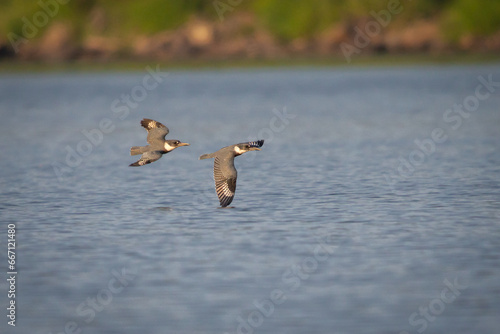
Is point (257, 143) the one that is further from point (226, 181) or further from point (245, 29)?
point (245, 29)

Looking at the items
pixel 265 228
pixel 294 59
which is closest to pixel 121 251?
pixel 265 228

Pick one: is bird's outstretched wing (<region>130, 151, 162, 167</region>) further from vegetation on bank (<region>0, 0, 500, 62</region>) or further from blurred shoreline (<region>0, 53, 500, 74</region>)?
vegetation on bank (<region>0, 0, 500, 62</region>)

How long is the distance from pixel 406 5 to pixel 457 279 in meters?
76.7

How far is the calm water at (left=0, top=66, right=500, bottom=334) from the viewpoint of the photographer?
11359 millimetres

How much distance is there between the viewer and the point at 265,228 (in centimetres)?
1563

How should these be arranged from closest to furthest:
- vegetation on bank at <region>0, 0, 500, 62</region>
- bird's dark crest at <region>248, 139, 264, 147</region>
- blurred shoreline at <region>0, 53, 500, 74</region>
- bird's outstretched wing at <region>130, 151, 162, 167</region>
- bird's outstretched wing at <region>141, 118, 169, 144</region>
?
bird's dark crest at <region>248, 139, 264, 147</region> < bird's outstretched wing at <region>130, 151, 162, 167</region> < bird's outstretched wing at <region>141, 118, 169, 144</region> < blurred shoreline at <region>0, 53, 500, 74</region> < vegetation on bank at <region>0, 0, 500, 62</region>

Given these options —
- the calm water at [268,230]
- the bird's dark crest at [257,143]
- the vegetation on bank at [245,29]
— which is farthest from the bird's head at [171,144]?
the vegetation on bank at [245,29]

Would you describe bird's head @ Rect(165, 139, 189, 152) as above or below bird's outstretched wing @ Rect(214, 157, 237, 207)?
above

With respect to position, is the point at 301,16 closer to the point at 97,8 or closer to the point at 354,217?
the point at 97,8

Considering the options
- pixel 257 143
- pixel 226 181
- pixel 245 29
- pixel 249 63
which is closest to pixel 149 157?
pixel 226 181

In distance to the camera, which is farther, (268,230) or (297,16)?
(297,16)

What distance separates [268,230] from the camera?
15469mm

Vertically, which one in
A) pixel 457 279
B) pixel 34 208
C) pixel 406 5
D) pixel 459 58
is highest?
pixel 406 5

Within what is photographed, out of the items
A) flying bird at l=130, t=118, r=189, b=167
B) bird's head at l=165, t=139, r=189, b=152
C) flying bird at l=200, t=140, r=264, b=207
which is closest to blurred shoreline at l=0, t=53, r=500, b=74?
flying bird at l=130, t=118, r=189, b=167
